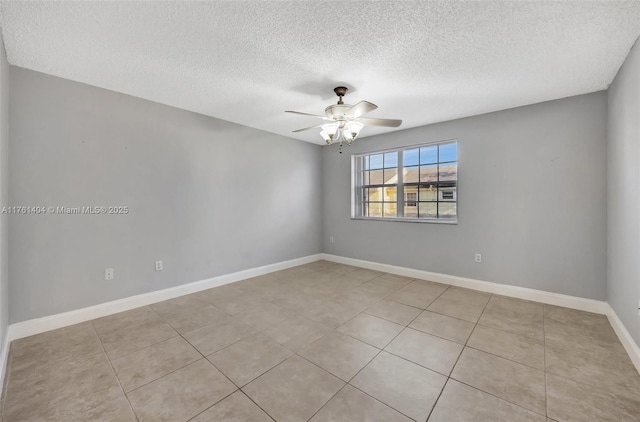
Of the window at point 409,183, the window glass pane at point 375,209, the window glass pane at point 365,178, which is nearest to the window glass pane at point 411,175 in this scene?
the window at point 409,183

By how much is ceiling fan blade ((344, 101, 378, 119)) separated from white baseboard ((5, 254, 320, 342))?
114 inches

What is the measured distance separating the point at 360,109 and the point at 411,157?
2224mm

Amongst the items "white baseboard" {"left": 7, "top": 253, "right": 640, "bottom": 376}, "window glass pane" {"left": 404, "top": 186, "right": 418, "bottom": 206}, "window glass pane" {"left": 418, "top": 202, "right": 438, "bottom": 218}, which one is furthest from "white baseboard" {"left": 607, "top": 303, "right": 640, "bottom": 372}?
"window glass pane" {"left": 404, "top": 186, "right": 418, "bottom": 206}

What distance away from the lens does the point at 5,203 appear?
2121mm

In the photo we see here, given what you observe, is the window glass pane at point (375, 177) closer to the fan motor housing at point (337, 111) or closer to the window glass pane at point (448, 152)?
the window glass pane at point (448, 152)

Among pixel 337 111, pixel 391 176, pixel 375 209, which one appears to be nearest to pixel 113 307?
pixel 337 111

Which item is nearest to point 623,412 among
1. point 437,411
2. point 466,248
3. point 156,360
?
point 437,411

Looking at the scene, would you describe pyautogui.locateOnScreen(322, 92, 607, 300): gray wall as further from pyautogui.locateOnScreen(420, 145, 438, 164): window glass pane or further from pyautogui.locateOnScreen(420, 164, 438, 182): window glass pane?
pyautogui.locateOnScreen(420, 164, 438, 182): window glass pane

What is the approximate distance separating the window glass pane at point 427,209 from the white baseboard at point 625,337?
2092 millimetres

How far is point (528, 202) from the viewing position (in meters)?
3.19

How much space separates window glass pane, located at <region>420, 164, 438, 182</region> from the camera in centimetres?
404

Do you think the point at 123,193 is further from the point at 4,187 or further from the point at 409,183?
the point at 409,183

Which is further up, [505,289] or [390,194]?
[390,194]

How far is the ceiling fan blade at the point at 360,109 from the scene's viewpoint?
229 cm
